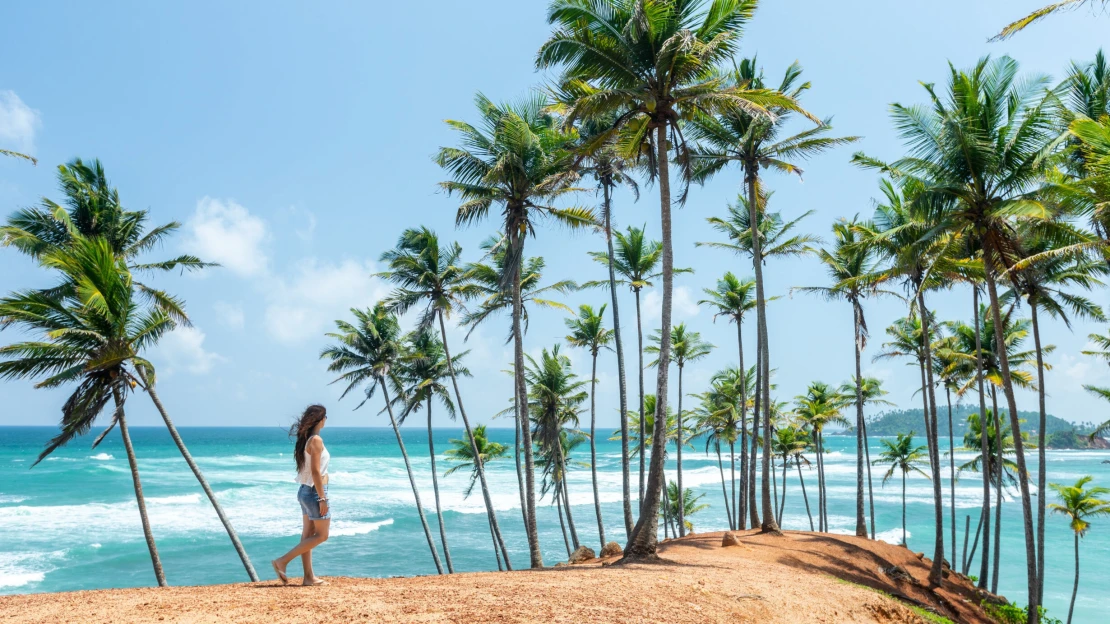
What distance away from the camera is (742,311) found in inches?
997

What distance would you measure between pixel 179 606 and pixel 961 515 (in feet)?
188

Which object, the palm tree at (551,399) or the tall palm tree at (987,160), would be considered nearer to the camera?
the tall palm tree at (987,160)

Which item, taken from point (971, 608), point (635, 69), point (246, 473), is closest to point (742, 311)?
point (971, 608)

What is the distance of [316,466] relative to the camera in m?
6.25

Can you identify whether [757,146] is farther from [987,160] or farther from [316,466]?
[316,466]

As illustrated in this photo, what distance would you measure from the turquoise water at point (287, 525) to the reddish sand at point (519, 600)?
83.2 ft

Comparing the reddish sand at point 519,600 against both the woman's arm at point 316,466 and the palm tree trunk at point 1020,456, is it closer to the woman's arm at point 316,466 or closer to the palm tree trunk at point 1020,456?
the woman's arm at point 316,466

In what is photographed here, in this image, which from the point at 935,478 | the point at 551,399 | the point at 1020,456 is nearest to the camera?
the point at 1020,456

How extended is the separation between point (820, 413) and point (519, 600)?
26776mm

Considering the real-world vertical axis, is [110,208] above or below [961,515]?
above

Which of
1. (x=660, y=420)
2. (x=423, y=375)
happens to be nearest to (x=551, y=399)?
(x=423, y=375)

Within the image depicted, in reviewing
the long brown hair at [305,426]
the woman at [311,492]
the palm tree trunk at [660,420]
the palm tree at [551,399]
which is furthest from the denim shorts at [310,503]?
the palm tree at [551,399]

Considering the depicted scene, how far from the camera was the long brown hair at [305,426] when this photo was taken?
648 cm

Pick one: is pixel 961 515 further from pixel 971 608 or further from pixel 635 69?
pixel 635 69
